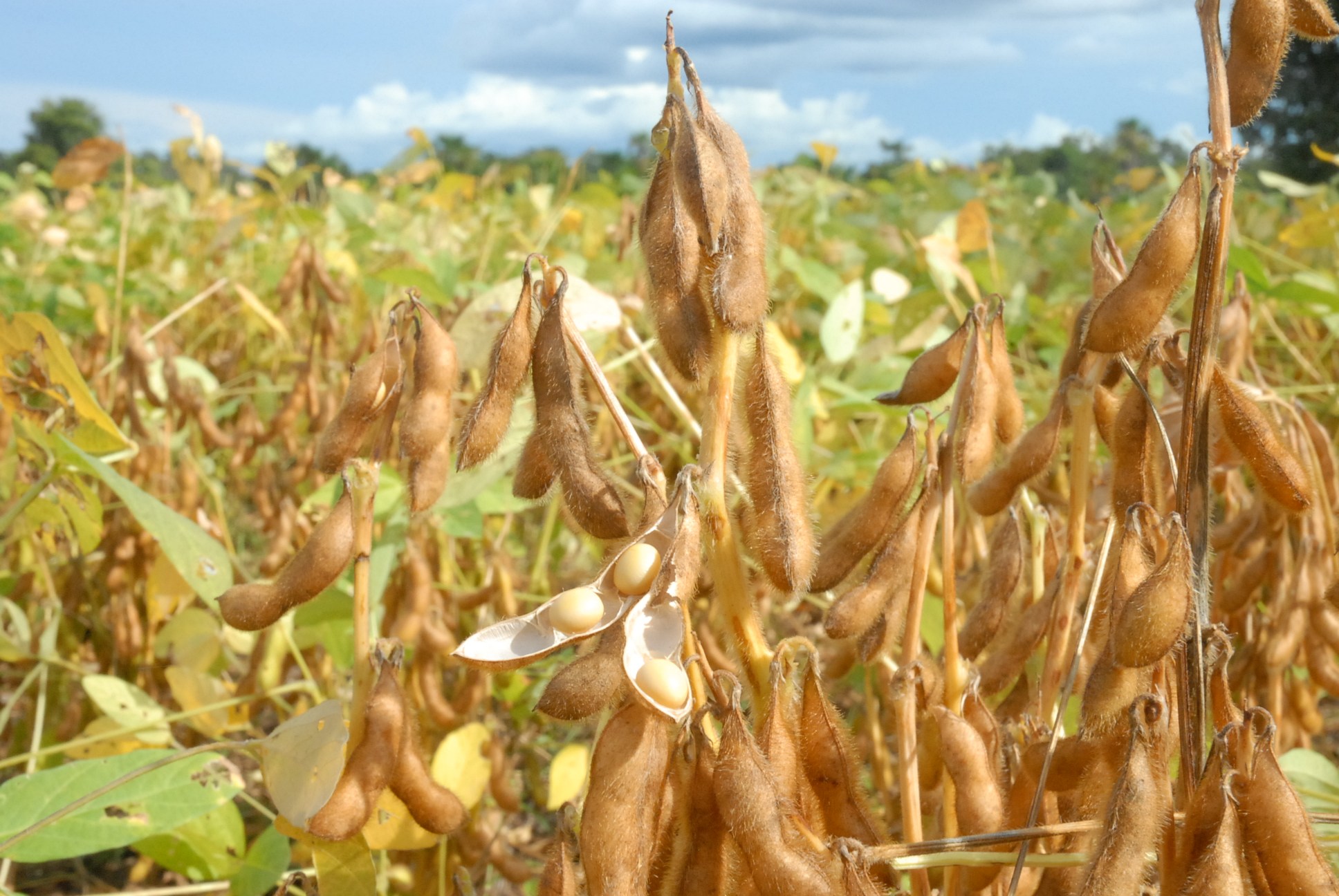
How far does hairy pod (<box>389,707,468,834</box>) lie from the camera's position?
2.86ft

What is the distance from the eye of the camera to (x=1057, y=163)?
13.9m

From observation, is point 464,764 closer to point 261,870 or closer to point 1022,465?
point 261,870

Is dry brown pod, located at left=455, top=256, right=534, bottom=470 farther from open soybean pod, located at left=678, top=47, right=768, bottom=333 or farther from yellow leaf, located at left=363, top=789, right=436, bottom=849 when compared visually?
yellow leaf, located at left=363, top=789, right=436, bottom=849

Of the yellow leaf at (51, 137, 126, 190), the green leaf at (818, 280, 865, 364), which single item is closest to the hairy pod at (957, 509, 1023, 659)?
the green leaf at (818, 280, 865, 364)

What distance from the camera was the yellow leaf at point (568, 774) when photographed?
55.0 inches

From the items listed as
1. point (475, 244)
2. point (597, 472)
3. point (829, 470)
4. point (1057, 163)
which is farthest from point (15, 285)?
point (1057, 163)

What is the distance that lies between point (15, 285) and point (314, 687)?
3783 mm

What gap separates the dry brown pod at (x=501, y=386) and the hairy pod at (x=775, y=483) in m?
0.16

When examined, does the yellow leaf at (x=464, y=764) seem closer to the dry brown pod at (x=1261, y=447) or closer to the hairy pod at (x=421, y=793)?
the hairy pod at (x=421, y=793)

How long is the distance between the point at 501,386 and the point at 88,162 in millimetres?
1892

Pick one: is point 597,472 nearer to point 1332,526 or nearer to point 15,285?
point 1332,526

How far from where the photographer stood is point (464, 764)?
1238 mm

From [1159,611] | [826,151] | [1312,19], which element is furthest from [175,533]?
[826,151]

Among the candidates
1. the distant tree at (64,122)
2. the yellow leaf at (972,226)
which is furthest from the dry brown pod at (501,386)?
the distant tree at (64,122)
